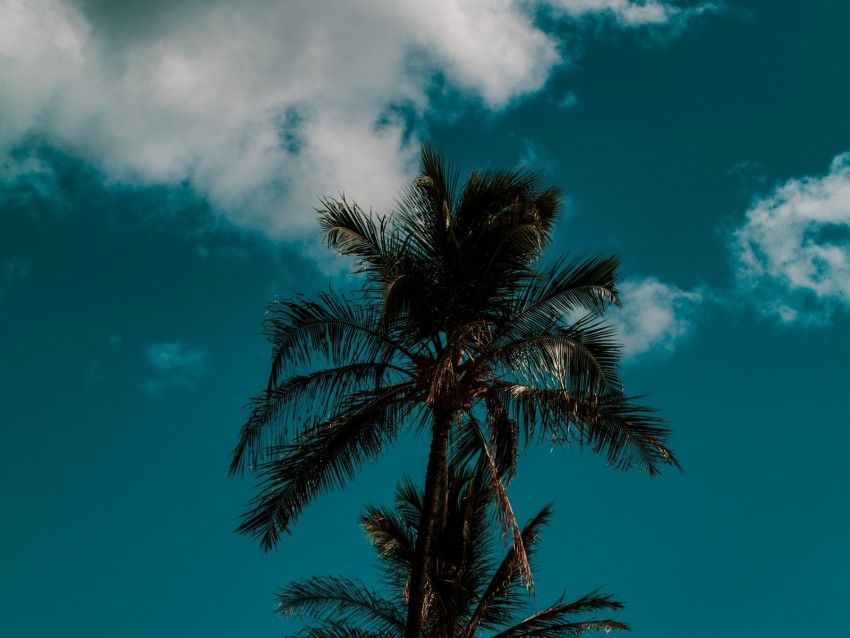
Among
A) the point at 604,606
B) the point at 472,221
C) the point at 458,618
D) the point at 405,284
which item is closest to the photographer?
the point at 405,284

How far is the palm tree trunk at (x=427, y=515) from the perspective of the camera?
9836 millimetres

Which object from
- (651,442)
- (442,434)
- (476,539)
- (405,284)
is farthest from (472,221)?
(476,539)

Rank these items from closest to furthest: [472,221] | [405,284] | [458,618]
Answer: [405,284] → [472,221] → [458,618]

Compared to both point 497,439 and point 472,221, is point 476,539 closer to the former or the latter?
point 497,439

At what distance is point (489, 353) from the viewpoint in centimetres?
1077

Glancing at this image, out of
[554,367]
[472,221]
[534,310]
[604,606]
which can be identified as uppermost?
[472,221]

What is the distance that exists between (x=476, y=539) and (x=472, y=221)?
5.91 metres

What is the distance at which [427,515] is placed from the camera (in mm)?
10422

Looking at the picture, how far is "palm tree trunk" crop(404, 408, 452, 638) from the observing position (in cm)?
984

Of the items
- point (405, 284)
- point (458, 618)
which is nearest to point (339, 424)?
point (405, 284)

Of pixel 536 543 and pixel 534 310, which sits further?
pixel 536 543

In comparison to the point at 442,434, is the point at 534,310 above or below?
above

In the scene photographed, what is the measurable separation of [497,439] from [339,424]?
193cm

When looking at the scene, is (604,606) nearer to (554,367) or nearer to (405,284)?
(554,367)
